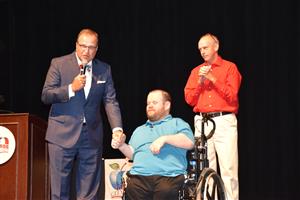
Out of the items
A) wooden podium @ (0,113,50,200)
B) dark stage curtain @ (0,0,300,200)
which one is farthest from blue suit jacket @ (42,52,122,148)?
dark stage curtain @ (0,0,300,200)

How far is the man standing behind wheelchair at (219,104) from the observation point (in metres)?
4.07

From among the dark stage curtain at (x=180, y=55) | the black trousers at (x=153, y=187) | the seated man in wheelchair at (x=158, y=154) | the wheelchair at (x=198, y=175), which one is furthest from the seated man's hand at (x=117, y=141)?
the dark stage curtain at (x=180, y=55)

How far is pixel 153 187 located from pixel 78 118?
0.76 metres

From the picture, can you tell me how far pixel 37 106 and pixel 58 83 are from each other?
8.37ft

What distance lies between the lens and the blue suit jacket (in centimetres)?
375

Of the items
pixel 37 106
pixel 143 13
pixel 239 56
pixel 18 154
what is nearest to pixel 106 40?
pixel 143 13

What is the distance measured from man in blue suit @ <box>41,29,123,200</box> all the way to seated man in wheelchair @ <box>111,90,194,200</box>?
0.62ft

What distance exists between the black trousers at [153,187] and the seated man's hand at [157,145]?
A: 0.19 metres

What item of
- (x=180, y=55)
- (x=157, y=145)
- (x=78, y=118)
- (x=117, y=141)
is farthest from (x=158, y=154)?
(x=180, y=55)

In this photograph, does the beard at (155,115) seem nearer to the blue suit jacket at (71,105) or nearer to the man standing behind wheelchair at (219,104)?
the blue suit jacket at (71,105)

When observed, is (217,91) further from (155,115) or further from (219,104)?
(155,115)

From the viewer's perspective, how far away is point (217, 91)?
421 cm

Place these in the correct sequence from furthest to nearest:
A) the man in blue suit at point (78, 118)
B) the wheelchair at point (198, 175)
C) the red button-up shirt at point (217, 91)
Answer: the red button-up shirt at point (217, 91), the man in blue suit at point (78, 118), the wheelchair at point (198, 175)

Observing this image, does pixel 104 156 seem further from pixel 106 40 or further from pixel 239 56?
pixel 239 56
